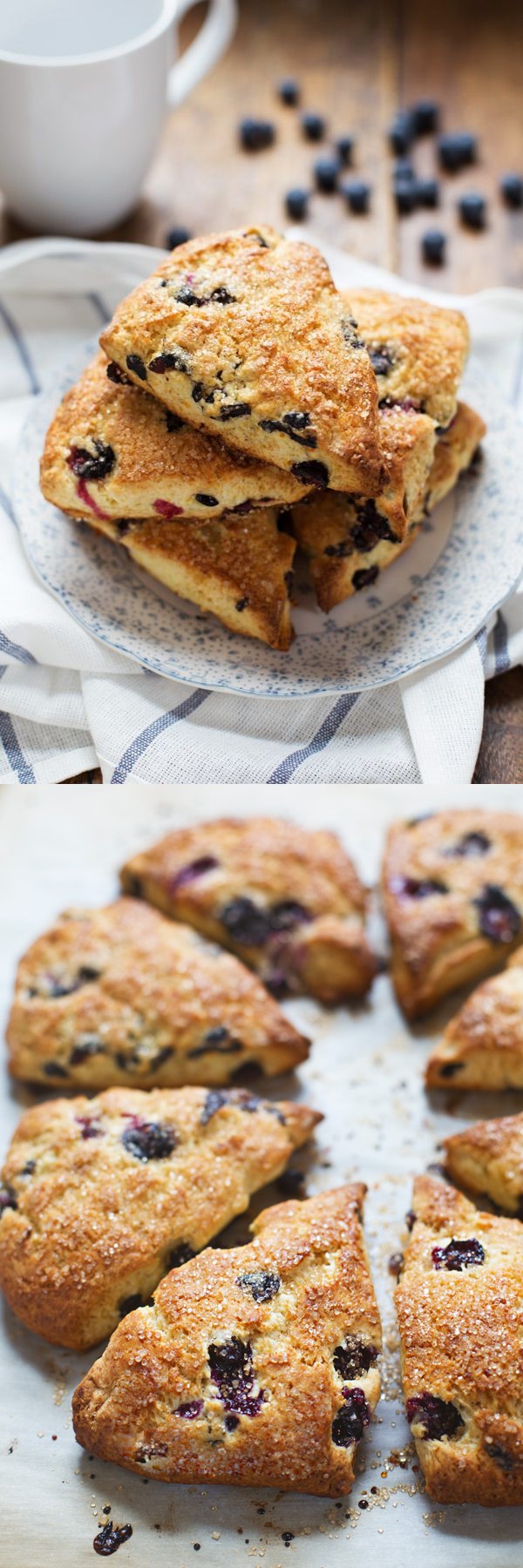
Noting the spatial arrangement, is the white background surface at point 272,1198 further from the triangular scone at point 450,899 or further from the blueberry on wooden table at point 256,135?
the blueberry on wooden table at point 256,135

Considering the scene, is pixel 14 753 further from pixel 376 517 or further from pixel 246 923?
pixel 376 517

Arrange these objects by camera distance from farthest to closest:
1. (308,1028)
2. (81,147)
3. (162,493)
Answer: (81,147) < (308,1028) < (162,493)

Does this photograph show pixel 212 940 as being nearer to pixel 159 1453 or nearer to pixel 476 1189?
pixel 476 1189

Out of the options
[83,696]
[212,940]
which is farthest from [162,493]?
[212,940]

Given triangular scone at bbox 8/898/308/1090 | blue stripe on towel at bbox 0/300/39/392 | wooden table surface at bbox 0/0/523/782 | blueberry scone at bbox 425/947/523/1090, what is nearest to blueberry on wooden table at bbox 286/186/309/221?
wooden table surface at bbox 0/0/523/782

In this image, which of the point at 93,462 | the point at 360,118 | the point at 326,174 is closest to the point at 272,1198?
the point at 93,462

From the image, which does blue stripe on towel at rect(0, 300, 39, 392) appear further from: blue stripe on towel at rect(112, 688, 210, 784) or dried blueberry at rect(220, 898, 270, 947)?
dried blueberry at rect(220, 898, 270, 947)

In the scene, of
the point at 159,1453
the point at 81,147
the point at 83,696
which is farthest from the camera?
the point at 81,147
